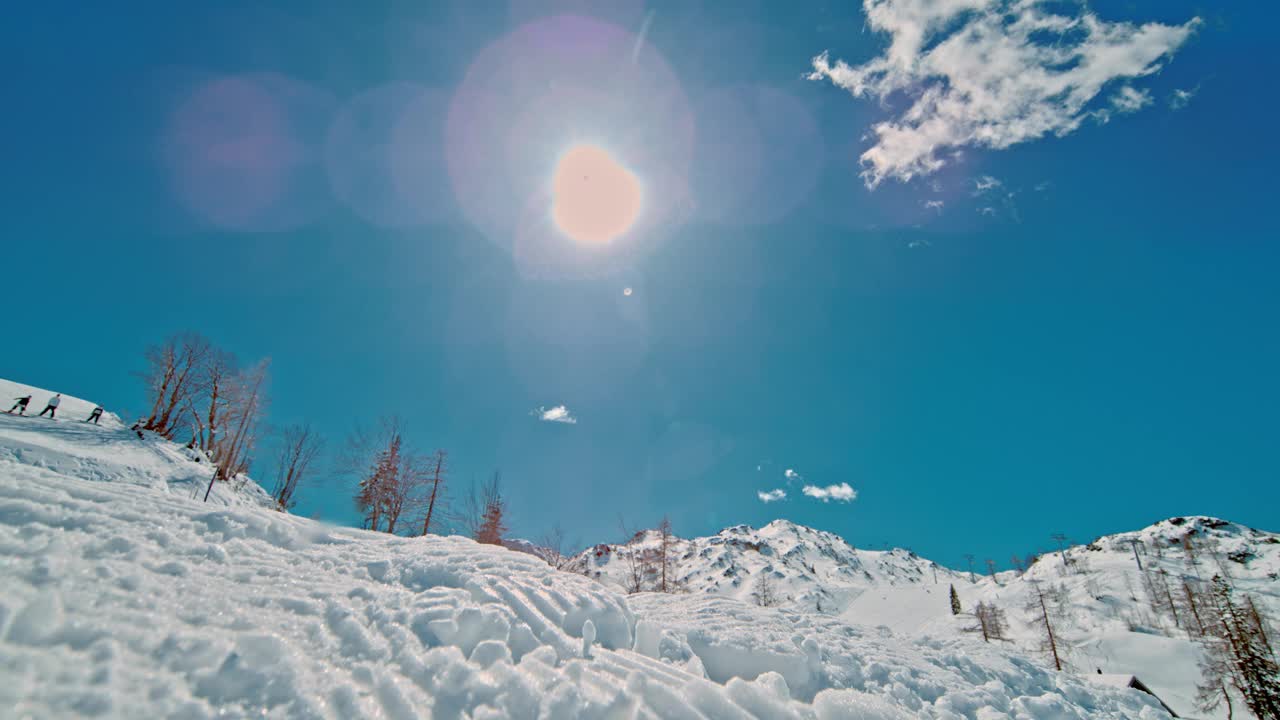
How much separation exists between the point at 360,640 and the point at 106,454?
23491 millimetres

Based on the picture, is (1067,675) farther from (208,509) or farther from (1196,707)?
(1196,707)

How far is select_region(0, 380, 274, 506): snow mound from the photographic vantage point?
1551cm

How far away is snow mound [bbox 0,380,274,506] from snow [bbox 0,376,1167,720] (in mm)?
12289

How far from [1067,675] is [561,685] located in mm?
9204

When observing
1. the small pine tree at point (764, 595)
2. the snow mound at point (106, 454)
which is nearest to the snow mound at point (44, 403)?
the snow mound at point (106, 454)

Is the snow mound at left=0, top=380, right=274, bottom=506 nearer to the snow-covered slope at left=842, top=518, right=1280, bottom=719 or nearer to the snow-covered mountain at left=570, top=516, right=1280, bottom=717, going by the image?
the snow-covered mountain at left=570, top=516, right=1280, bottom=717

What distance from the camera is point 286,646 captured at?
10.6ft

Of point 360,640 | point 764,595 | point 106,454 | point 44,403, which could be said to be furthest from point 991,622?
point 44,403

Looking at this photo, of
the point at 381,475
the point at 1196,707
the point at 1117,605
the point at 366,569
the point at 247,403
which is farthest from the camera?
the point at 1117,605

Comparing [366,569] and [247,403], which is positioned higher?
[247,403]

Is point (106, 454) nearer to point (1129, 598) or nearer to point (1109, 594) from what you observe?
point (1129, 598)

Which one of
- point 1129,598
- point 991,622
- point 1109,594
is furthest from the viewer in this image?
point 1109,594

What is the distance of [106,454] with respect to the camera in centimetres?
1864

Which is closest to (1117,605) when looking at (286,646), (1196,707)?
(1196,707)
